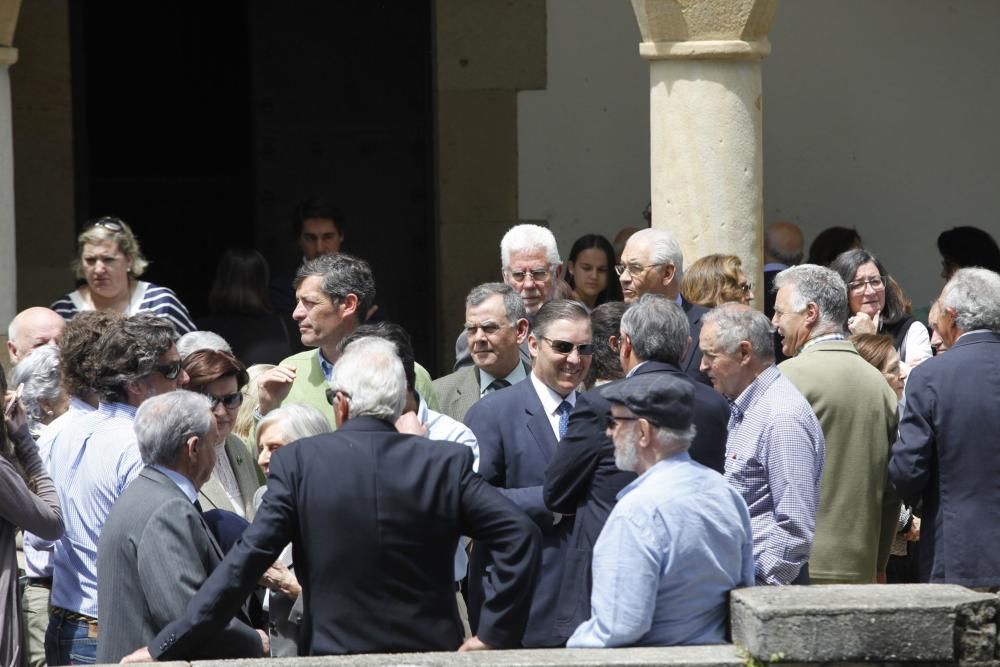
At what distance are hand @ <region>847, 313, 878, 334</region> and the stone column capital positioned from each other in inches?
45.9

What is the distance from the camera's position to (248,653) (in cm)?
427

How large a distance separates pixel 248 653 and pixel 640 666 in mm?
1084

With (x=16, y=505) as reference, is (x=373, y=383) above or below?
above

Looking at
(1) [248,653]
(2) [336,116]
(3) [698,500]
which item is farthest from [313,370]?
(2) [336,116]

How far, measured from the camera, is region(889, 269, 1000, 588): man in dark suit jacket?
535cm

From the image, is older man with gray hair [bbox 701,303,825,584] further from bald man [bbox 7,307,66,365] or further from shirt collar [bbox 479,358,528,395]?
bald man [bbox 7,307,66,365]

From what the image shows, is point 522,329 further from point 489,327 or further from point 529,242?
point 529,242

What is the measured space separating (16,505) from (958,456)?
9.51 ft

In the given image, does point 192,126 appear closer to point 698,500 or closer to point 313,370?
point 313,370

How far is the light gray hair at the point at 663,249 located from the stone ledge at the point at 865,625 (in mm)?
2337

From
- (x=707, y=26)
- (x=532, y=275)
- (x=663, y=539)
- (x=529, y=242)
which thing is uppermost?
(x=707, y=26)

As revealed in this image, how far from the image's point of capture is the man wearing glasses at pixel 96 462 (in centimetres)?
463

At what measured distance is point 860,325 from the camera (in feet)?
21.6

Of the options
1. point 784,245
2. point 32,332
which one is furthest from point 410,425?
point 784,245
